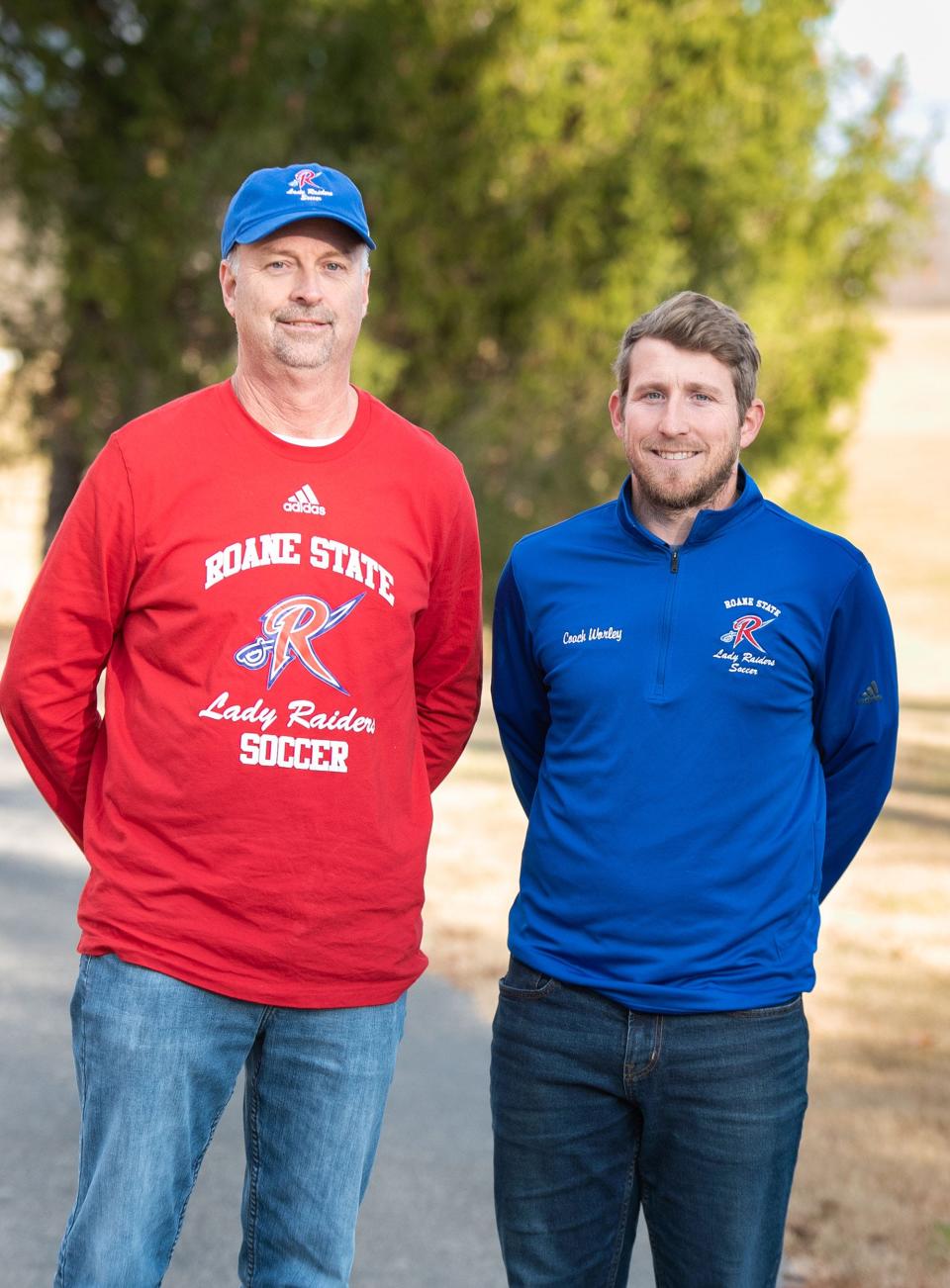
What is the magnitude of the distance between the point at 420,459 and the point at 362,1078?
3.66 ft

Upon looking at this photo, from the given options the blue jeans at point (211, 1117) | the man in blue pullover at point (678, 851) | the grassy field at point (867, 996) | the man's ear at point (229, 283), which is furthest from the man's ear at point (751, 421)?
the grassy field at point (867, 996)

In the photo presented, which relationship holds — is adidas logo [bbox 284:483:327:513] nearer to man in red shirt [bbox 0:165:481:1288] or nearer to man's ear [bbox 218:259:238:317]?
man in red shirt [bbox 0:165:481:1288]

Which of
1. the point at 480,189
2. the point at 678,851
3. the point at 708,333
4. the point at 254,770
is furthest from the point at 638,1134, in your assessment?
the point at 480,189

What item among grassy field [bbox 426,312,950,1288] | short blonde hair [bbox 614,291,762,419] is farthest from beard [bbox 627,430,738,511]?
grassy field [bbox 426,312,950,1288]

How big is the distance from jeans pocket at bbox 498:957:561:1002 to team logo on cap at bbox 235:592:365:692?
59 cm

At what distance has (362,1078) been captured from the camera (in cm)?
282

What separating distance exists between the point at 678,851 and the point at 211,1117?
942 millimetres

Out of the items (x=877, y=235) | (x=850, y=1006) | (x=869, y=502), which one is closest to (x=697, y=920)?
(x=850, y=1006)

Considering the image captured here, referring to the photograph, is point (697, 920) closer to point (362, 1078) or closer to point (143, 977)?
point (362, 1078)

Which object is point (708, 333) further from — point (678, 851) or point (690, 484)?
point (678, 851)

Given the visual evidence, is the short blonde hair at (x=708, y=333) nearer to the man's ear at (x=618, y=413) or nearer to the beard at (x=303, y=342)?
the man's ear at (x=618, y=413)

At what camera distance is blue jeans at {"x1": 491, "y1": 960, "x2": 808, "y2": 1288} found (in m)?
2.71

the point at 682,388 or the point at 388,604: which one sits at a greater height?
the point at 682,388

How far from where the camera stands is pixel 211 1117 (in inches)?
112
